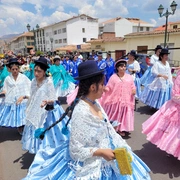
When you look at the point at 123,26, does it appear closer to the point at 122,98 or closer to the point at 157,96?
the point at 157,96

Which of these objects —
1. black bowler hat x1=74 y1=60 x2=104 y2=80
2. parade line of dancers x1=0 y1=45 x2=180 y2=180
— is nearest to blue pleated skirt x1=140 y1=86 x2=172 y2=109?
parade line of dancers x1=0 y1=45 x2=180 y2=180

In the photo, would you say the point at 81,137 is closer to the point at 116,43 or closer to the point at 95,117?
the point at 95,117

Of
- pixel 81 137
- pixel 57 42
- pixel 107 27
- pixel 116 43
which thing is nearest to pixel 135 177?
pixel 81 137

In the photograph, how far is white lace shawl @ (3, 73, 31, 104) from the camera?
432 cm

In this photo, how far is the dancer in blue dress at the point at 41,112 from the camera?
3.12 m

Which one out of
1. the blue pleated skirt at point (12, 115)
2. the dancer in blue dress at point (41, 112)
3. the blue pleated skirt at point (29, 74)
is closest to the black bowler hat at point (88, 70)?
the dancer in blue dress at point (41, 112)

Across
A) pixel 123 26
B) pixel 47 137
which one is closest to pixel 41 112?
pixel 47 137

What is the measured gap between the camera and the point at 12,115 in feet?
14.2

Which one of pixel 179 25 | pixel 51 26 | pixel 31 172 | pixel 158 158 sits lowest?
pixel 158 158

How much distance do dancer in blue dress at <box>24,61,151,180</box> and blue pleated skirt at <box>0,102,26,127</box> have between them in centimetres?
246

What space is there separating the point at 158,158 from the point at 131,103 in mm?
1294

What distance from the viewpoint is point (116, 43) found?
88.7 feet

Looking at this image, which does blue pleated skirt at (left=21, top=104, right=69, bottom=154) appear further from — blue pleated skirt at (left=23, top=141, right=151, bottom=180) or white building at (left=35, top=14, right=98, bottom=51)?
white building at (left=35, top=14, right=98, bottom=51)

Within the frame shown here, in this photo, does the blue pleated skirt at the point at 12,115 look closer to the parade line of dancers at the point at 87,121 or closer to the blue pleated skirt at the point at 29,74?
the parade line of dancers at the point at 87,121
